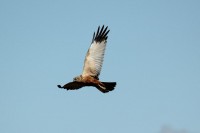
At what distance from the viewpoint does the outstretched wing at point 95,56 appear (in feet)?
60.9

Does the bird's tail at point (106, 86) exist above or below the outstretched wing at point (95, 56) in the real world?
below

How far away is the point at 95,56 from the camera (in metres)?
19.0

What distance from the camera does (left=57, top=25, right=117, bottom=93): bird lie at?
693 inches

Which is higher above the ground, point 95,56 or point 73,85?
point 95,56

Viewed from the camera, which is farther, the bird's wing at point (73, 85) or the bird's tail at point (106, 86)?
the bird's wing at point (73, 85)

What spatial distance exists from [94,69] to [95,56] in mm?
798

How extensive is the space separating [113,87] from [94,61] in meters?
2.13

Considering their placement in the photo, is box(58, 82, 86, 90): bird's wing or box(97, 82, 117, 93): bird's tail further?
box(58, 82, 86, 90): bird's wing

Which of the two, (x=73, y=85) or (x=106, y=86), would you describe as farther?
(x=73, y=85)

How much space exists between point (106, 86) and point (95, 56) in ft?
7.11

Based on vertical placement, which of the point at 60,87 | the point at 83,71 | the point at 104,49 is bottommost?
the point at 60,87

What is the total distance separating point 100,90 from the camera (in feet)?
57.2

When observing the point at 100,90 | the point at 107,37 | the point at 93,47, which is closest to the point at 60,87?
the point at 100,90

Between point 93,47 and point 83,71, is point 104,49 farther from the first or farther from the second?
point 83,71
